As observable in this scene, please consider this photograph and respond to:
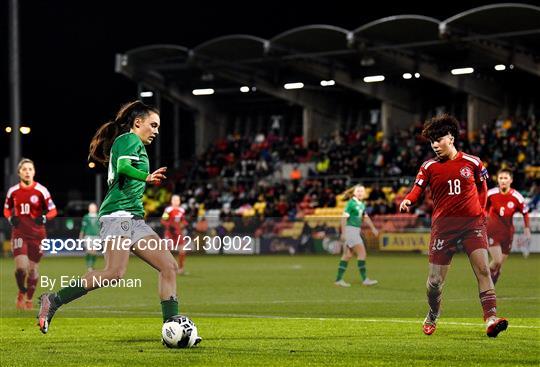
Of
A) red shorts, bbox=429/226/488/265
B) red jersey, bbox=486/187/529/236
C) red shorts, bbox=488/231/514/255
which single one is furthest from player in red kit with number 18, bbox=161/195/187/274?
red shorts, bbox=429/226/488/265

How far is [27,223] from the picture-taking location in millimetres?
15383

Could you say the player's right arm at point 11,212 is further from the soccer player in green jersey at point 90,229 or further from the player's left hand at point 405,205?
the soccer player in green jersey at point 90,229

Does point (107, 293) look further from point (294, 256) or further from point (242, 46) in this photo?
point (242, 46)

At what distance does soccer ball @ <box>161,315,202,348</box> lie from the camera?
923 centimetres

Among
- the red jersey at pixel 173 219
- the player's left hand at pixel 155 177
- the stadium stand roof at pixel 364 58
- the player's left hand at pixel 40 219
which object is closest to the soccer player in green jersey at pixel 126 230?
the player's left hand at pixel 155 177

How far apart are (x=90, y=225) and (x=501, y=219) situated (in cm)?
1376

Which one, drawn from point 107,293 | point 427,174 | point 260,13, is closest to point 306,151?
point 260,13

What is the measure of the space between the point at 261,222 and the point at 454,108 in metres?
16.9

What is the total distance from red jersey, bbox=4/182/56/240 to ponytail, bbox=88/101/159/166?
590 centimetres

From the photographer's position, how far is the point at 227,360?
855cm

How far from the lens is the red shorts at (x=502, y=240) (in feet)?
52.5

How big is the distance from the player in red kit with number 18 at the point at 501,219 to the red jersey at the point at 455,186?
529 cm

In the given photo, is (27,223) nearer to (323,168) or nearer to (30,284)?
(30,284)

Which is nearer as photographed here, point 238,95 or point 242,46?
point 242,46
